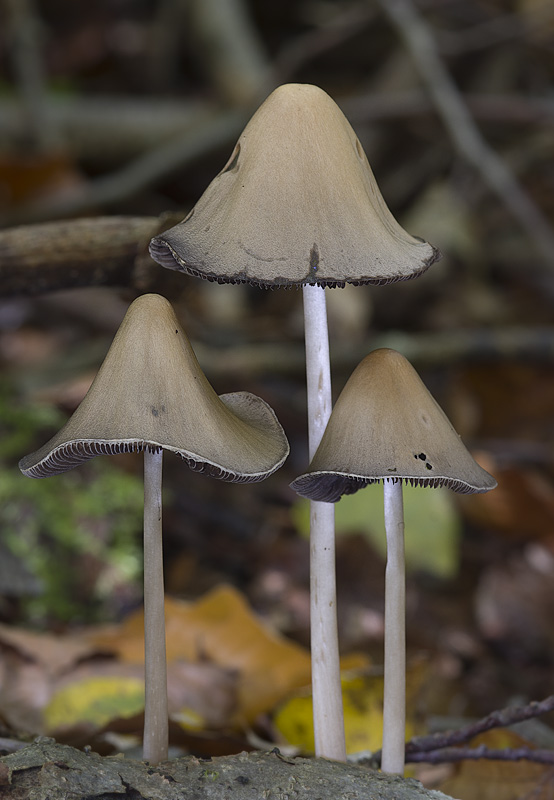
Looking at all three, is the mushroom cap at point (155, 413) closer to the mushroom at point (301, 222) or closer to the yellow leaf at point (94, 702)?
the mushroom at point (301, 222)

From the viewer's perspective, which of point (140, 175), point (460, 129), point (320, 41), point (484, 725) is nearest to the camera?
point (484, 725)

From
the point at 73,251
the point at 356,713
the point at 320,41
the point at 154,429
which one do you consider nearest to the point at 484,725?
the point at 356,713

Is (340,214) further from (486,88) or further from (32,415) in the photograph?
(486,88)

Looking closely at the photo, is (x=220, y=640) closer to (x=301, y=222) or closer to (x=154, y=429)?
(x=154, y=429)

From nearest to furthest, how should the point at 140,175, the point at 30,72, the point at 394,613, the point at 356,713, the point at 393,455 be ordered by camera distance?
the point at 393,455 → the point at 394,613 → the point at 356,713 → the point at 140,175 → the point at 30,72

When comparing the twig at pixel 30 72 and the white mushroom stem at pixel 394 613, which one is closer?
the white mushroom stem at pixel 394 613

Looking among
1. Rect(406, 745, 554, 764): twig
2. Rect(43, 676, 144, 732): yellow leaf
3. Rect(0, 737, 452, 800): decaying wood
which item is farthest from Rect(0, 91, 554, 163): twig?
Rect(0, 737, 452, 800): decaying wood

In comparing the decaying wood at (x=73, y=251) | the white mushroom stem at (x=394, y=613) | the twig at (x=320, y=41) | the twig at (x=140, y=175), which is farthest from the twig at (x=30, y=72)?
the white mushroom stem at (x=394, y=613)

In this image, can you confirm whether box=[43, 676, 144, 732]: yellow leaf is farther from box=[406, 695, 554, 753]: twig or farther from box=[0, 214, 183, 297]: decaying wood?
box=[0, 214, 183, 297]: decaying wood
